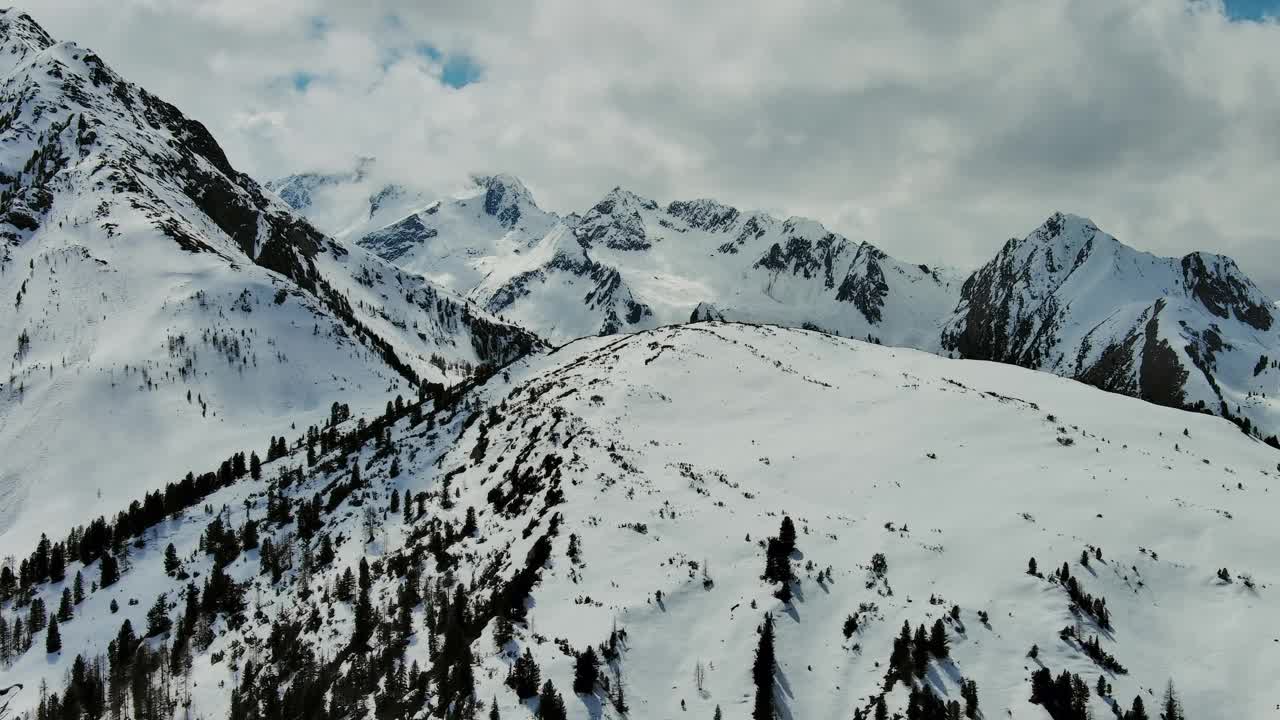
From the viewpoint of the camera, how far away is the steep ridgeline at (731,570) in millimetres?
42812

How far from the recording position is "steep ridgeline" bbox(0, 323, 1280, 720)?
4281 cm

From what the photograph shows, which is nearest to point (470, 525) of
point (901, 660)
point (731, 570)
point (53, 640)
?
point (731, 570)

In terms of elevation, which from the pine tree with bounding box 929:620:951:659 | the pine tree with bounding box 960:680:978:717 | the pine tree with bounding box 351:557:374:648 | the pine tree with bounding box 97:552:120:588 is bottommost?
the pine tree with bounding box 960:680:978:717

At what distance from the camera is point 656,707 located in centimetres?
4200

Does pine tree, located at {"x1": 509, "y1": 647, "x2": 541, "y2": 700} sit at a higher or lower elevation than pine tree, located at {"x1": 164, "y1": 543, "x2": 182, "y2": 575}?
lower

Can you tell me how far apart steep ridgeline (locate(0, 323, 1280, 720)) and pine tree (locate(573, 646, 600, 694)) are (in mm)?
216

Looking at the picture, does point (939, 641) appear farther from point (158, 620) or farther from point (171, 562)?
point (171, 562)

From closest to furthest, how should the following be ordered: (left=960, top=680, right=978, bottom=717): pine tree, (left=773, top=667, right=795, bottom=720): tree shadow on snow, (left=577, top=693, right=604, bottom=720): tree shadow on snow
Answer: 1. (left=960, top=680, right=978, bottom=717): pine tree
2. (left=577, top=693, right=604, bottom=720): tree shadow on snow
3. (left=773, top=667, right=795, bottom=720): tree shadow on snow

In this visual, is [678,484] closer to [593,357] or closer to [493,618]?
[493,618]

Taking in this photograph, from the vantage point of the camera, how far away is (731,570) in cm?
5191

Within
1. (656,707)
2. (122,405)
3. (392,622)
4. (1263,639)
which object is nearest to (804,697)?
(656,707)

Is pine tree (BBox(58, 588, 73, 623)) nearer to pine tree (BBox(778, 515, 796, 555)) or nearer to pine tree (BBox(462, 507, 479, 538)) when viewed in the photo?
pine tree (BBox(462, 507, 479, 538))

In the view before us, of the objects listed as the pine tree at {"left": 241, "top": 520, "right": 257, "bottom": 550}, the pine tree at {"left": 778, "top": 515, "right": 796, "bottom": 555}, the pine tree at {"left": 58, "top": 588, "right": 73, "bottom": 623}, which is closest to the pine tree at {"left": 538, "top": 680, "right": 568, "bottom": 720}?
the pine tree at {"left": 778, "top": 515, "right": 796, "bottom": 555}

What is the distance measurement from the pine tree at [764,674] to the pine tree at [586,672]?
374 inches
